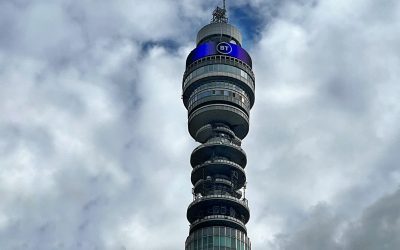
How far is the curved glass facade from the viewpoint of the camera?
194500mm

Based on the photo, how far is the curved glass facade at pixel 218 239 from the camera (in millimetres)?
194500

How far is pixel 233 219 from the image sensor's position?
198000mm

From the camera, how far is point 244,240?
199750 millimetres

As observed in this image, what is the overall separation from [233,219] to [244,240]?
280 inches

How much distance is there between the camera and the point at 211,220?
198 m

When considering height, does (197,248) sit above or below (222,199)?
below

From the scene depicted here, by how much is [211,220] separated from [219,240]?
618 centimetres

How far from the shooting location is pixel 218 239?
195 meters

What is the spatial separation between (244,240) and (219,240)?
868 centimetres

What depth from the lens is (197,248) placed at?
646ft

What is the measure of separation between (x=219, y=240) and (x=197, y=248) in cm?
679

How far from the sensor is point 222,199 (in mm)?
199125
